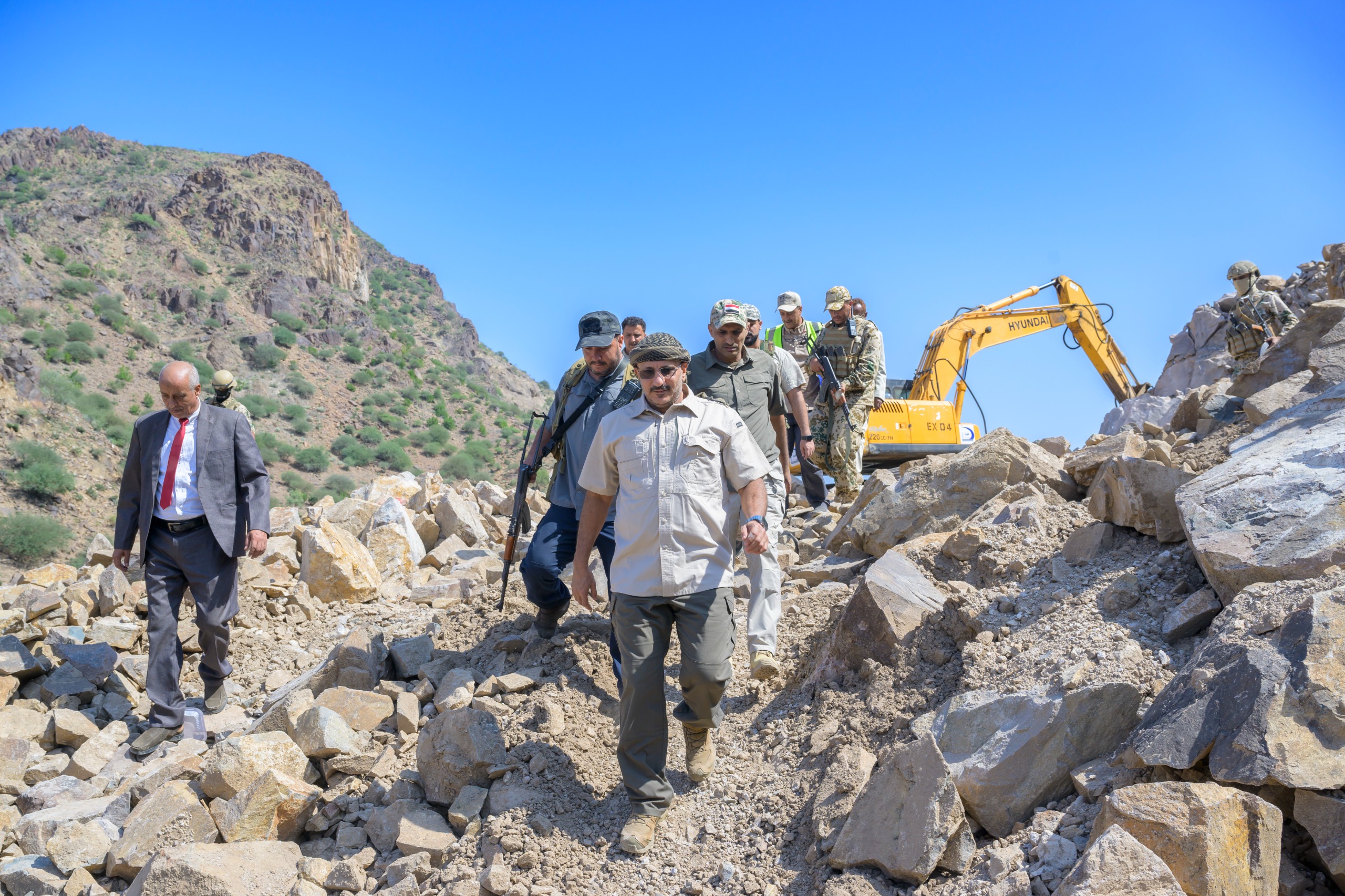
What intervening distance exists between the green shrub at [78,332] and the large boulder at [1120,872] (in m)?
34.5

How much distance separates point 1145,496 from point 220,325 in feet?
129

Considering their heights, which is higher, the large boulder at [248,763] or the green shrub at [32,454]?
the green shrub at [32,454]

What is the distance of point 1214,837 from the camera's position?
79.7 inches

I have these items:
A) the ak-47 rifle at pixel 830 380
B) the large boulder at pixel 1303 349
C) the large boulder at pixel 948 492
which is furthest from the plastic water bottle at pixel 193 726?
the large boulder at pixel 1303 349

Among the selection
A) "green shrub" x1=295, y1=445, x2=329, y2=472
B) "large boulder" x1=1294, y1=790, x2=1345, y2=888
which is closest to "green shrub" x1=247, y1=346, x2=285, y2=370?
"green shrub" x1=295, y1=445, x2=329, y2=472

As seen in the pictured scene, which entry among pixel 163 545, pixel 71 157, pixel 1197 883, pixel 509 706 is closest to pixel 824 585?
pixel 509 706

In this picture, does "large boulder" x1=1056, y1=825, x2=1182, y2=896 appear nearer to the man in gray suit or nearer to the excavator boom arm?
the man in gray suit

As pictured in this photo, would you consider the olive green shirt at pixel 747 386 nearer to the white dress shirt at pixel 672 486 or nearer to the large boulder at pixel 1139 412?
the white dress shirt at pixel 672 486

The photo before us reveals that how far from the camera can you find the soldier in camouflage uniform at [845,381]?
7.24 m

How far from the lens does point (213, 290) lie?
3906cm

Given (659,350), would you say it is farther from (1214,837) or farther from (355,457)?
(355,457)

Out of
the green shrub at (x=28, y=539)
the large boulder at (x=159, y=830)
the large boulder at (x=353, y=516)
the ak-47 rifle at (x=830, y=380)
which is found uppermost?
the ak-47 rifle at (x=830, y=380)

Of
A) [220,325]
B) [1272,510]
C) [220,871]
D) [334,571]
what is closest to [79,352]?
[220,325]

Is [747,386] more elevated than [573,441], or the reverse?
[747,386]
